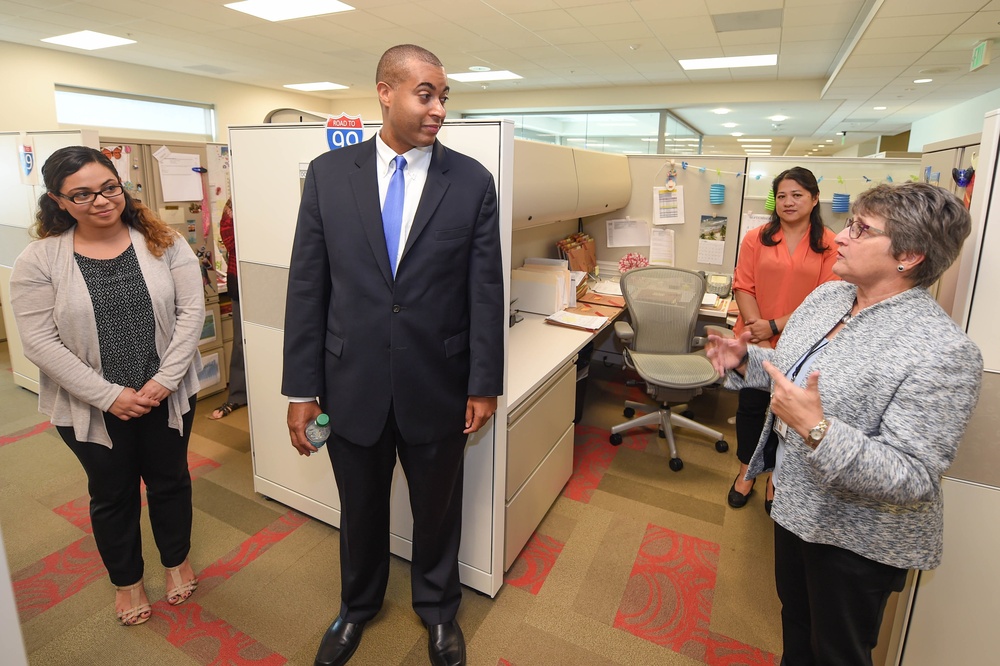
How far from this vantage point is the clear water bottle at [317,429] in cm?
152

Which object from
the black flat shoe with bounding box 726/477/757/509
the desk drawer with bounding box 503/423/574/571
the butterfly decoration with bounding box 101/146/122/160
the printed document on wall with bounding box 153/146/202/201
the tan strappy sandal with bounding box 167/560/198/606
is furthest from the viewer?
the printed document on wall with bounding box 153/146/202/201

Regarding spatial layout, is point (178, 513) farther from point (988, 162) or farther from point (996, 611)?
point (988, 162)

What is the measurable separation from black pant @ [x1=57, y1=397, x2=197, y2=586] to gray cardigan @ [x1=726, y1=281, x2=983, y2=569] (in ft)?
5.57

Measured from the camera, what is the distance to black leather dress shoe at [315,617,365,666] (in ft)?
5.39

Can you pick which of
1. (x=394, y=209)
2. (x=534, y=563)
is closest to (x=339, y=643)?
(x=534, y=563)

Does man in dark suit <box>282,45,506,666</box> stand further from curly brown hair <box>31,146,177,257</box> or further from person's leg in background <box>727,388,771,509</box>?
person's leg in background <box>727,388,771,509</box>

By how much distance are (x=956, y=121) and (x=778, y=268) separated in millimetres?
8562

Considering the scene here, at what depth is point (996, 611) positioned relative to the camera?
1273 millimetres

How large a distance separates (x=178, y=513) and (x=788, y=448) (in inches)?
70.9

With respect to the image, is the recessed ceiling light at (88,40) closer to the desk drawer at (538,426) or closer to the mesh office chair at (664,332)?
the mesh office chair at (664,332)

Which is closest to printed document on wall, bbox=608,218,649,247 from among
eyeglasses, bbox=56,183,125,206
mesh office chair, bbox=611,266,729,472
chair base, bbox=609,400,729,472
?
mesh office chair, bbox=611,266,729,472

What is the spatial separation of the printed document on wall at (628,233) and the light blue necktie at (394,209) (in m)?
2.57

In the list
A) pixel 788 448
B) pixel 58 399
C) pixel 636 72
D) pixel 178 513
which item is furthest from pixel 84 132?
pixel 636 72

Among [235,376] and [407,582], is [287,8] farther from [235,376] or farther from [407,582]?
[407,582]
